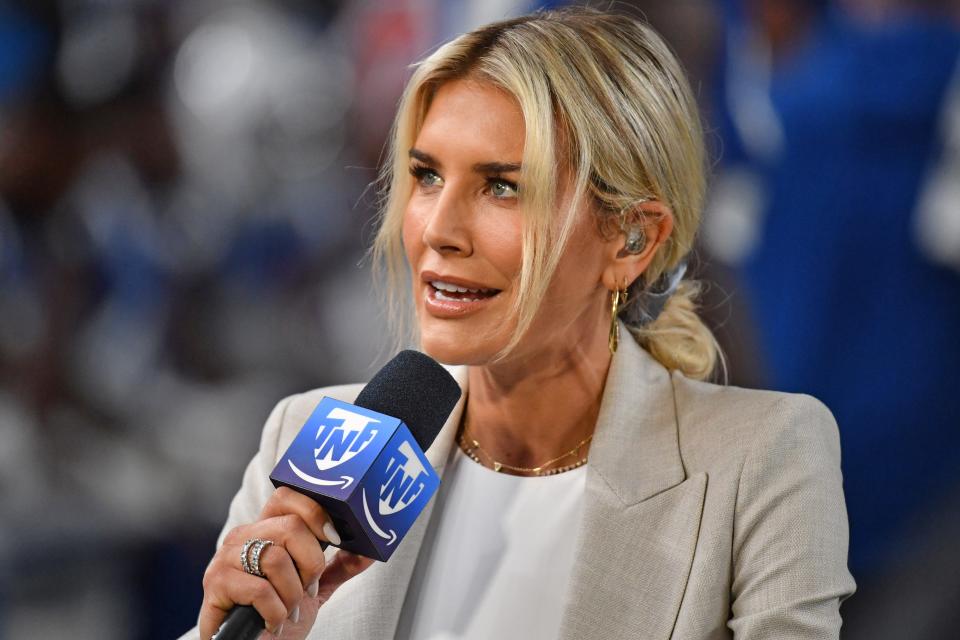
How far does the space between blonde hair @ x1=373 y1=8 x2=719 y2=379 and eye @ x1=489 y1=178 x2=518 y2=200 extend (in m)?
0.03

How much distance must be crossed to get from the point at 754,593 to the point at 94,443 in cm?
227

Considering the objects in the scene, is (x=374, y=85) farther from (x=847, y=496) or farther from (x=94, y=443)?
(x=847, y=496)

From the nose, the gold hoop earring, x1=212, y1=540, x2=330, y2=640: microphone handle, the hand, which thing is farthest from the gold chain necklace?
x1=212, y1=540, x2=330, y2=640: microphone handle

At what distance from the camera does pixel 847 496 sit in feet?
7.95

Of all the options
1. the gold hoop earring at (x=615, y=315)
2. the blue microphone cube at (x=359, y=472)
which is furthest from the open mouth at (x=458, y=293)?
the blue microphone cube at (x=359, y=472)

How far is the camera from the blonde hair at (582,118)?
1.54 metres

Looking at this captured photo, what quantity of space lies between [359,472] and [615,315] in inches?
26.4

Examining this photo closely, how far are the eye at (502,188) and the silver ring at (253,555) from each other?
2.04 feet

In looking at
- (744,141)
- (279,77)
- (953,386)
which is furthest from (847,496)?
(279,77)

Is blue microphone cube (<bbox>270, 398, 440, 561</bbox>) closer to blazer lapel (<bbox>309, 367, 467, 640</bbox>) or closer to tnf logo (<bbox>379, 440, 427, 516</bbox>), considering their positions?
tnf logo (<bbox>379, 440, 427, 516</bbox>)

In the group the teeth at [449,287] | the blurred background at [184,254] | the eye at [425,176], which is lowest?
the blurred background at [184,254]

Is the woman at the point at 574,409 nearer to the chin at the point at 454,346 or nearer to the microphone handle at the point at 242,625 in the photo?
the chin at the point at 454,346

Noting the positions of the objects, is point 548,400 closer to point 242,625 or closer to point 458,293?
point 458,293

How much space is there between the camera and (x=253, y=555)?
1134 millimetres
